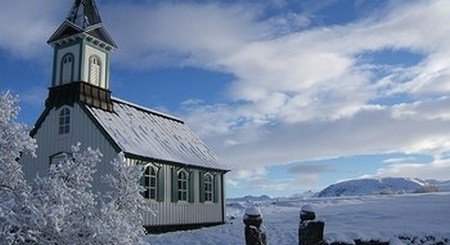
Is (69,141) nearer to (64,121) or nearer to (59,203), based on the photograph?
(64,121)

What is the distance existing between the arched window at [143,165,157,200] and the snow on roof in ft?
1.96

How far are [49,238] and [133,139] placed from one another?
13019 mm

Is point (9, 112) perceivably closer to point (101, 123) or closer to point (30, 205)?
point (30, 205)

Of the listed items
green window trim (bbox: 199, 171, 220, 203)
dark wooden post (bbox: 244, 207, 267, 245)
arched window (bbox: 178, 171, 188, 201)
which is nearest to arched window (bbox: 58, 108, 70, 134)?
arched window (bbox: 178, 171, 188, 201)

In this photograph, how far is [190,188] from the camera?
2244 centimetres

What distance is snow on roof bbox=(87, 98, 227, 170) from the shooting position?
19.9 meters

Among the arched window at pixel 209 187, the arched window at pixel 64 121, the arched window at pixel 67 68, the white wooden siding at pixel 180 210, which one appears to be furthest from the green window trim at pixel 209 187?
the arched window at pixel 67 68

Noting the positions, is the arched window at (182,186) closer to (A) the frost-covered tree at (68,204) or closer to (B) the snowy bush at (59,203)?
(B) the snowy bush at (59,203)

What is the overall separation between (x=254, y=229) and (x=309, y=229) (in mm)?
1510

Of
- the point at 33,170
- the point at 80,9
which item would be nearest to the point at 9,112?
the point at 33,170

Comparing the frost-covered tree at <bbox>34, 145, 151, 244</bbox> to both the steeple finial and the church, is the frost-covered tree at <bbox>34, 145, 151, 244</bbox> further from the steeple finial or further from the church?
the steeple finial

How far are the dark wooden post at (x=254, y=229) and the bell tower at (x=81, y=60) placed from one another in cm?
971

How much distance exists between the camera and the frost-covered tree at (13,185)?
675 centimetres

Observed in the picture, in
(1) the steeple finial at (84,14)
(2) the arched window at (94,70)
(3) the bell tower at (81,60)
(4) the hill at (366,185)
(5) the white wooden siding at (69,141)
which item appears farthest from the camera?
(4) the hill at (366,185)
